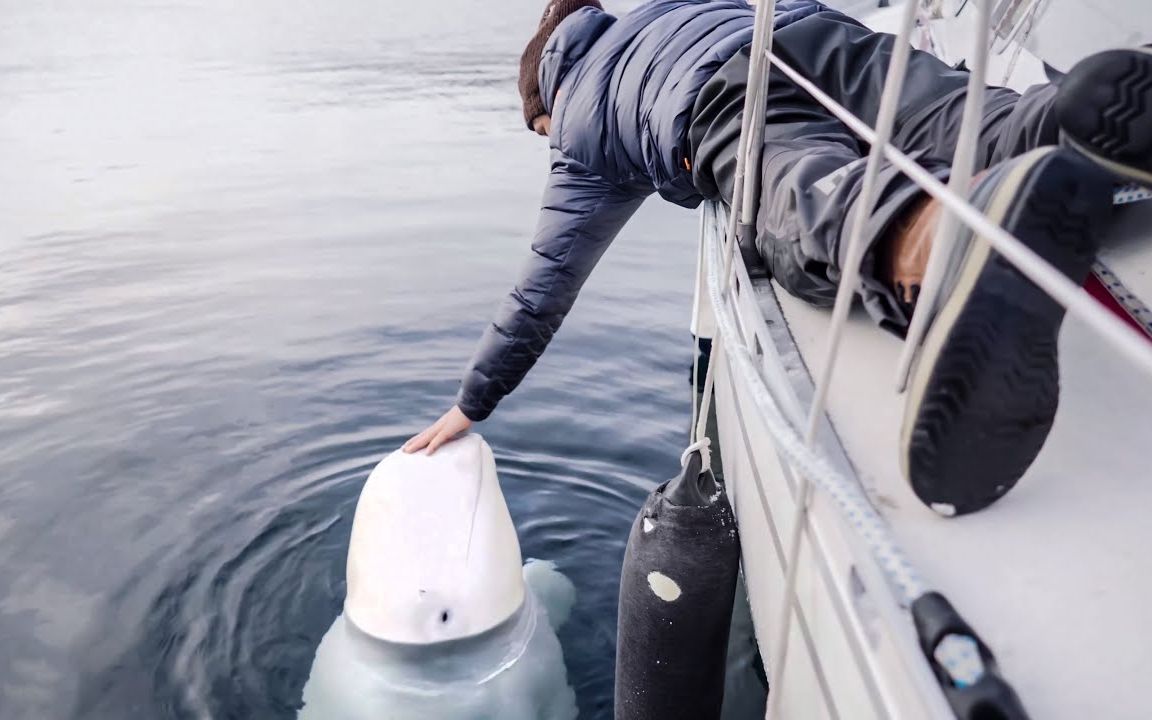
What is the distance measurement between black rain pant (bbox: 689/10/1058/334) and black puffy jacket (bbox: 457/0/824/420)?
5.9 inches

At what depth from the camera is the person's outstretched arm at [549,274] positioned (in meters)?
3.33

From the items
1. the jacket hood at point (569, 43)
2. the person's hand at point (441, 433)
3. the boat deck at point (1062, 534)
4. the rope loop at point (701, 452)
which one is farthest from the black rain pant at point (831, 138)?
the person's hand at point (441, 433)

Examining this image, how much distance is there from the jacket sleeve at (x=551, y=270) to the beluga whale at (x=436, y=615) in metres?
0.32

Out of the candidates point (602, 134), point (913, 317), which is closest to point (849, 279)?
point (913, 317)

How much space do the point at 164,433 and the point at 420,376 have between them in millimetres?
1543

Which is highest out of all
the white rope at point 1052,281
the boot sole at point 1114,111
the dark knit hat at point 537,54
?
the boot sole at point 1114,111

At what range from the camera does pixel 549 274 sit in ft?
11.0

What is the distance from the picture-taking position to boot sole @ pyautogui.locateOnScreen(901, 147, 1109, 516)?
1.28 meters

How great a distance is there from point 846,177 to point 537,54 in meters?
2.00

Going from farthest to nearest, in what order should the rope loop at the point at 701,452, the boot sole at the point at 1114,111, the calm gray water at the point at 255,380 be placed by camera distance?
the calm gray water at the point at 255,380 → the rope loop at the point at 701,452 → the boot sole at the point at 1114,111

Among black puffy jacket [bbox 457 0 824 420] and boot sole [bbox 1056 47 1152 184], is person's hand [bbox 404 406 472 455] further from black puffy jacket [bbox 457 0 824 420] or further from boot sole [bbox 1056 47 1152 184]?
boot sole [bbox 1056 47 1152 184]

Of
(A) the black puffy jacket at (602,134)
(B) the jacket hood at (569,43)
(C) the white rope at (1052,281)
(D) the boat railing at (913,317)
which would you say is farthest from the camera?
(B) the jacket hood at (569,43)

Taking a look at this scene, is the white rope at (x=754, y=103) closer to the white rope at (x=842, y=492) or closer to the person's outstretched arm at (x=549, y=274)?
the white rope at (x=842, y=492)

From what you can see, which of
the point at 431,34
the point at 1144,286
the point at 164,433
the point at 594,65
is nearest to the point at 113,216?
the point at 164,433
